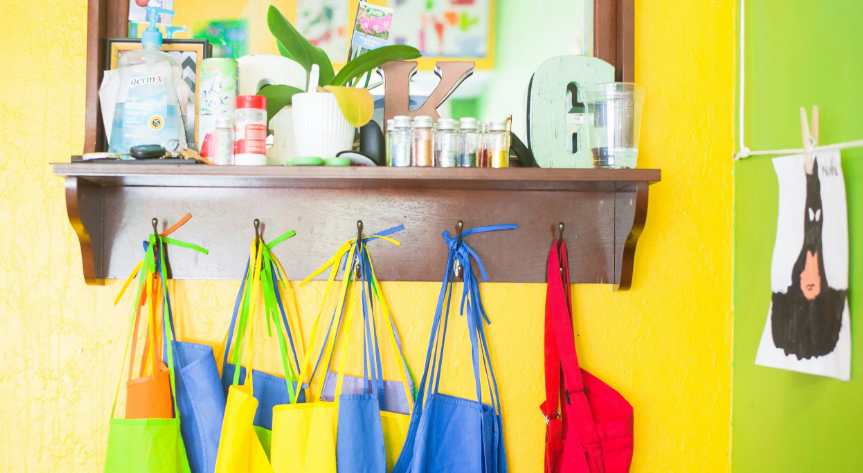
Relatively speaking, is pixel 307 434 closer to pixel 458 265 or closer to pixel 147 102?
pixel 458 265

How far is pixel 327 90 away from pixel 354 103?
0.19ft

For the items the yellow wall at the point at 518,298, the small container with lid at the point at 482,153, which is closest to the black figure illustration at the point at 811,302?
the yellow wall at the point at 518,298

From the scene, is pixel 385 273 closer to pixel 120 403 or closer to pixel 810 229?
pixel 120 403

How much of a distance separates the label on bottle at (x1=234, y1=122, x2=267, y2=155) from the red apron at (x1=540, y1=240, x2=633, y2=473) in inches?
20.4

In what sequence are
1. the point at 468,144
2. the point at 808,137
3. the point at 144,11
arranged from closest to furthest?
the point at 808,137, the point at 468,144, the point at 144,11

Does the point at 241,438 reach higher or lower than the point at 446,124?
lower

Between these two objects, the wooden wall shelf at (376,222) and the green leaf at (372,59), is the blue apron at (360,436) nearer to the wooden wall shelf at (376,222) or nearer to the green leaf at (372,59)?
the wooden wall shelf at (376,222)

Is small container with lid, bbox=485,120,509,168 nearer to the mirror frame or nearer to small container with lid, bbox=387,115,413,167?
small container with lid, bbox=387,115,413,167

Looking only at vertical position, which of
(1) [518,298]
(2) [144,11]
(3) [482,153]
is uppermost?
(2) [144,11]

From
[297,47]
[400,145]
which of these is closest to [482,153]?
[400,145]

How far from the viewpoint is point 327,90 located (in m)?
0.99

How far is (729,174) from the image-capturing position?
1.15 m

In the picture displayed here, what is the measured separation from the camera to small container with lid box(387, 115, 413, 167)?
99 cm

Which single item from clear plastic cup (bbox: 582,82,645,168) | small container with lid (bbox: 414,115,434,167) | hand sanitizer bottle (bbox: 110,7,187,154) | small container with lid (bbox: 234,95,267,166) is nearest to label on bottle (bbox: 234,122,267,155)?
small container with lid (bbox: 234,95,267,166)
